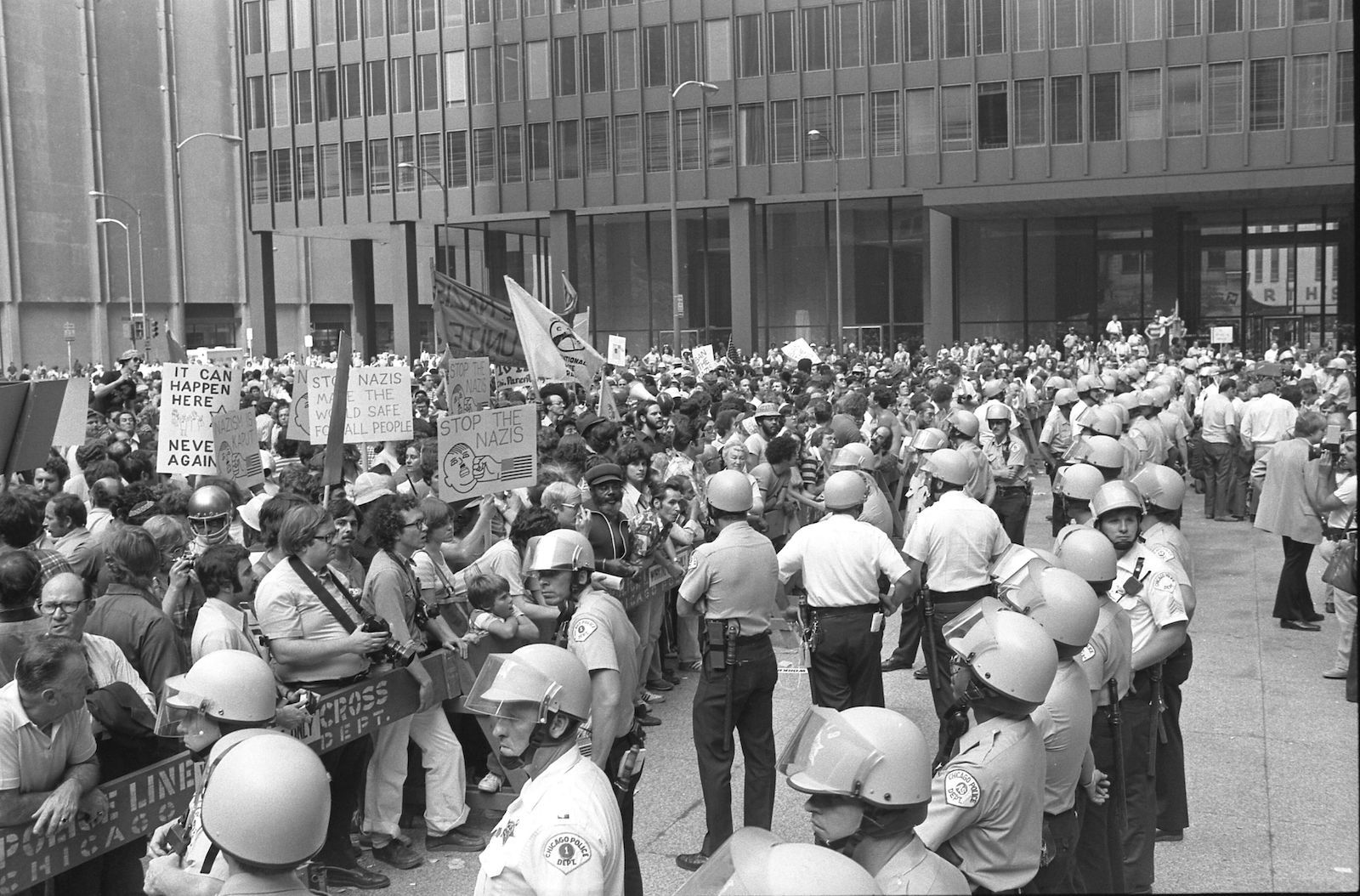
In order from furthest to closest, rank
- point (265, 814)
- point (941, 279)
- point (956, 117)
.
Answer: point (941, 279) < point (956, 117) < point (265, 814)

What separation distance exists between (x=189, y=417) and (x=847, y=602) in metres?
6.15

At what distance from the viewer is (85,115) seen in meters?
64.5

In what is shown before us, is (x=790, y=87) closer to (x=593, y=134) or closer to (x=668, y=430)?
(x=593, y=134)

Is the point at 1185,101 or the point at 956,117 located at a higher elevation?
the point at 956,117

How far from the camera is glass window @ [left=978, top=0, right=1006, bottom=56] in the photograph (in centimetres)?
4853

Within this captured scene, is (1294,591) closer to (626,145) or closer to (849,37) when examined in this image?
(849,37)

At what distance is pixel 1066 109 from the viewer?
155 ft

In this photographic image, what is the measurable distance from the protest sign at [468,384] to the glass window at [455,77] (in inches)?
1822

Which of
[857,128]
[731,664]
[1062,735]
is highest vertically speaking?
[857,128]

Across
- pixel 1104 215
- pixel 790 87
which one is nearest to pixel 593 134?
pixel 790 87

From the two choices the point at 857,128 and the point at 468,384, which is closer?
the point at 468,384

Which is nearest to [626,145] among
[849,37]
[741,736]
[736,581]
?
[849,37]

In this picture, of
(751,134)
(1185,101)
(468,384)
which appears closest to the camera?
(468,384)

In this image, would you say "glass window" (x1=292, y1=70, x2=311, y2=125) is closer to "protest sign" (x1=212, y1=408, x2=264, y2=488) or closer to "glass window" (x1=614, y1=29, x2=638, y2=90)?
"glass window" (x1=614, y1=29, x2=638, y2=90)
